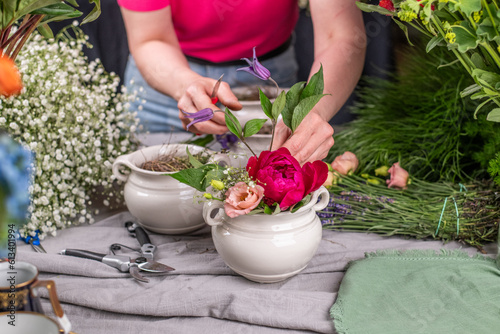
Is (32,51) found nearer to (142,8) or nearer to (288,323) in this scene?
(142,8)

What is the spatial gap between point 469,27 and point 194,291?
0.49m

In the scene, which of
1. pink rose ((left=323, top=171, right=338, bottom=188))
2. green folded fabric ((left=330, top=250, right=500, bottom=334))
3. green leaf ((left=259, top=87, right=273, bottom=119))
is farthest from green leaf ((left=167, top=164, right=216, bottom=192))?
pink rose ((left=323, top=171, right=338, bottom=188))

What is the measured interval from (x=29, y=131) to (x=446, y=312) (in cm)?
73

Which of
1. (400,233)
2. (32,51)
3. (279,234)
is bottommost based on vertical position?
(400,233)

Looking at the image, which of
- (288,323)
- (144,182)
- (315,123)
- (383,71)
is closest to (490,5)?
(315,123)

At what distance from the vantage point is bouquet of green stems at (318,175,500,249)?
2.79 ft

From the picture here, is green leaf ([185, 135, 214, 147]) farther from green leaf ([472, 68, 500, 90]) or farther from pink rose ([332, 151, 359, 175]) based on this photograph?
green leaf ([472, 68, 500, 90])

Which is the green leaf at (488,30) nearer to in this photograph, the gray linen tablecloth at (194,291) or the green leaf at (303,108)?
the green leaf at (303,108)

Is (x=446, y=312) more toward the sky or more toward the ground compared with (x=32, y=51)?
more toward the ground

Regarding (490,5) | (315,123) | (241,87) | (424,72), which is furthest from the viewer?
(241,87)

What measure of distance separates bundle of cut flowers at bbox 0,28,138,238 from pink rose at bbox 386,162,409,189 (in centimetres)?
54

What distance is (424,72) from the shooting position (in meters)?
1.18

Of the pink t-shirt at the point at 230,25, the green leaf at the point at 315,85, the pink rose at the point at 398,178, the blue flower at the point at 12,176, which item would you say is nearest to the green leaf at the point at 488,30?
the green leaf at the point at 315,85

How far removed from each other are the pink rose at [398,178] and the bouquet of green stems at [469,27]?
29cm
